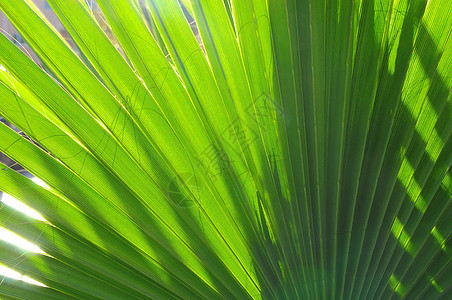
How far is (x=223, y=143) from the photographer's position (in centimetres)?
63

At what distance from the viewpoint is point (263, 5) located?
0.54 metres

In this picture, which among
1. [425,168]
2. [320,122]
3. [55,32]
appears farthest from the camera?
[425,168]

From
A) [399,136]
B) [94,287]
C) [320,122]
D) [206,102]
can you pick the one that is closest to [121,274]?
[94,287]

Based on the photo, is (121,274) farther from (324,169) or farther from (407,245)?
(407,245)

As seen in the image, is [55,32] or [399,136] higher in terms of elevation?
[55,32]

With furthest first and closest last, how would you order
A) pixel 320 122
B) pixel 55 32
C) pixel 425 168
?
1. pixel 425 168
2. pixel 320 122
3. pixel 55 32

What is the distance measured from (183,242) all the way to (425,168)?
0.55 meters

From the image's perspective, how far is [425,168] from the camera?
77 cm

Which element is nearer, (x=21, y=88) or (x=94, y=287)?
(x=21, y=88)

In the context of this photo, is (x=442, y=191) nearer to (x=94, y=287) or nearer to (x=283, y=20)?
(x=283, y=20)

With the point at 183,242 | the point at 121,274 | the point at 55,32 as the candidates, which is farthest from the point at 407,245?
the point at 55,32

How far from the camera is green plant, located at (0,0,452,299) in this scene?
55 centimetres

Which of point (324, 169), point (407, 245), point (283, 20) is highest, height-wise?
point (283, 20)

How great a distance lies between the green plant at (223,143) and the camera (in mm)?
549
